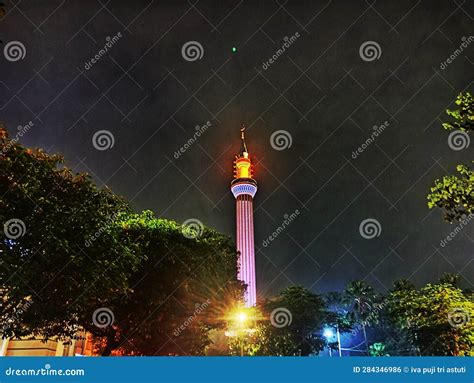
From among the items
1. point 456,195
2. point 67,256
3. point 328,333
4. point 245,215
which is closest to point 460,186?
point 456,195

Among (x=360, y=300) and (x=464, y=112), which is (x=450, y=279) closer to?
(x=360, y=300)

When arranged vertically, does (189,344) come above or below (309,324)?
below

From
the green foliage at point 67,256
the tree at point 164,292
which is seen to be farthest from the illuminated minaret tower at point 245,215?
the green foliage at point 67,256

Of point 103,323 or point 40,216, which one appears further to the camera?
point 103,323

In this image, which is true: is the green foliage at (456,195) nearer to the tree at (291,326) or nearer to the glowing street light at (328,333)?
the tree at (291,326)

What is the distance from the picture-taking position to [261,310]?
157ft

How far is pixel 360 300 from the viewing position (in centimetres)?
6094

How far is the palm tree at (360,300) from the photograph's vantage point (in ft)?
195

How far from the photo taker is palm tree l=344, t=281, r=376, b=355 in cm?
5934

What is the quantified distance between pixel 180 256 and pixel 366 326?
4444 cm

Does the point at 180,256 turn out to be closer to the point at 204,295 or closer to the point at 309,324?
the point at 204,295

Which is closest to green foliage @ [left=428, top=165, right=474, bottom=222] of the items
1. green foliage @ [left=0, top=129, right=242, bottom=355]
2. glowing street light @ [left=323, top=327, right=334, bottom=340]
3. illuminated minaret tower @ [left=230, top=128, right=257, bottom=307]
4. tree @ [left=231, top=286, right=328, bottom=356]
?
green foliage @ [left=0, top=129, right=242, bottom=355]
